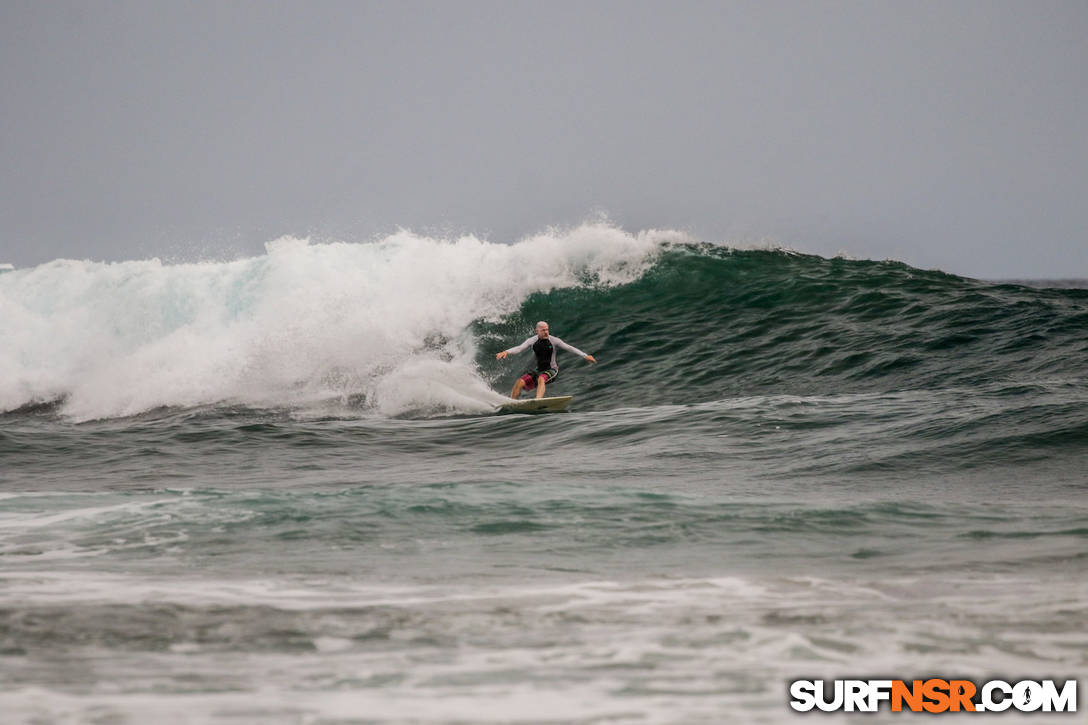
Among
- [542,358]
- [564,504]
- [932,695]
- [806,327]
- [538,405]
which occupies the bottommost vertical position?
[932,695]

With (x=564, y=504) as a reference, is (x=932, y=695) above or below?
below

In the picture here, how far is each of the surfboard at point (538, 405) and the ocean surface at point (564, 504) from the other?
53cm

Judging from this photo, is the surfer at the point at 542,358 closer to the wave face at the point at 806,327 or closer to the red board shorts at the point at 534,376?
the red board shorts at the point at 534,376

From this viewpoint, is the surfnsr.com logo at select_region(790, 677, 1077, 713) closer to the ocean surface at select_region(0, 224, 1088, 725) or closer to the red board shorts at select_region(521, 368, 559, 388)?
the ocean surface at select_region(0, 224, 1088, 725)

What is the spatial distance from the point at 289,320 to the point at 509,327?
436cm

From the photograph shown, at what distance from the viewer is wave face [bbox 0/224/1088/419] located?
16142mm

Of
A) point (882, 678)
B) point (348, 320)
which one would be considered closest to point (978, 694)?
point (882, 678)

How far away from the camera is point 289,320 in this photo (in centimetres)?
2152

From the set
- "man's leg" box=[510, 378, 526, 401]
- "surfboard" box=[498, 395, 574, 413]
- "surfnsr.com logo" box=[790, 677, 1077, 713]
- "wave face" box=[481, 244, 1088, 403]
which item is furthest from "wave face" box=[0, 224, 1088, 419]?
"surfnsr.com logo" box=[790, 677, 1077, 713]

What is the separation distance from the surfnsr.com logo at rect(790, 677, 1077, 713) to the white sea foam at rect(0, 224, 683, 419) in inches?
488

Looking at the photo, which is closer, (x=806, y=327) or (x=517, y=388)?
(x=517, y=388)

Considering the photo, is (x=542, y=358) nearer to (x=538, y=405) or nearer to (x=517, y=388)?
(x=517, y=388)

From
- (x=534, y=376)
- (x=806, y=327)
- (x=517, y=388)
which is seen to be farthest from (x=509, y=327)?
(x=806, y=327)

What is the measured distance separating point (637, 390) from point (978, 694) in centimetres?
1288
